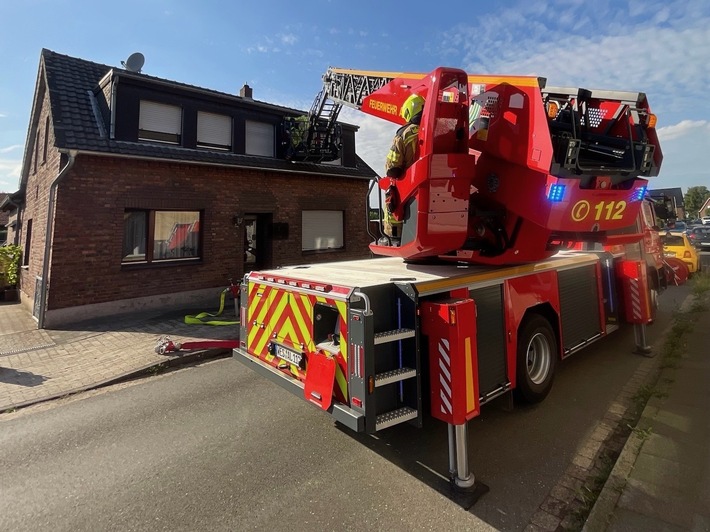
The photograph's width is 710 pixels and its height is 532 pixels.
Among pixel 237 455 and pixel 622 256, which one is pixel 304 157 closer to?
pixel 622 256

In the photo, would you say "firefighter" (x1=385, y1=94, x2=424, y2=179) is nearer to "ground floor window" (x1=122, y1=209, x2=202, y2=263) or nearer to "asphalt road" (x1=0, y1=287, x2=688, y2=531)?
"asphalt road" (x1=0, y1=287, x2=688, y2=531)

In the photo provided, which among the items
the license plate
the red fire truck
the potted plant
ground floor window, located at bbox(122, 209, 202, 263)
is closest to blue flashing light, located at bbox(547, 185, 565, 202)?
the red fire truck

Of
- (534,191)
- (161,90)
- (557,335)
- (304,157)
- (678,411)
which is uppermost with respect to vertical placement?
(161,90)

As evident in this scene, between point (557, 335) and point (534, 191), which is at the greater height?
point (534, 191)

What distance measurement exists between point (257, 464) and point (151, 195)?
800cm

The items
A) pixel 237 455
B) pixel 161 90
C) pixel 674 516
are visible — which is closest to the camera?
pixel 674 516

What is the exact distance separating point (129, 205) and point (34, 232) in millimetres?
3907

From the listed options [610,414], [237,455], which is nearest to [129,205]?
[237,455]

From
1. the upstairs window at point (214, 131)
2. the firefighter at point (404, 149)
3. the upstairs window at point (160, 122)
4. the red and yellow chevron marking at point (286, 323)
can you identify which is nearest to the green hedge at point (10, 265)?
the upstairs window at point (160, 122)

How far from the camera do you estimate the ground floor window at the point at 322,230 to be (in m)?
12.5

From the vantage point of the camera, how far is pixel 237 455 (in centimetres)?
335

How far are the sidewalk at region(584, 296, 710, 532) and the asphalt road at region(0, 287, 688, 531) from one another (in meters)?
0.40

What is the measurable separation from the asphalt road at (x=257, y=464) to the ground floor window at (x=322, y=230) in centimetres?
815

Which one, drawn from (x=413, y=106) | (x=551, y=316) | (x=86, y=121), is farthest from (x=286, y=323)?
(x=86, y=121)
